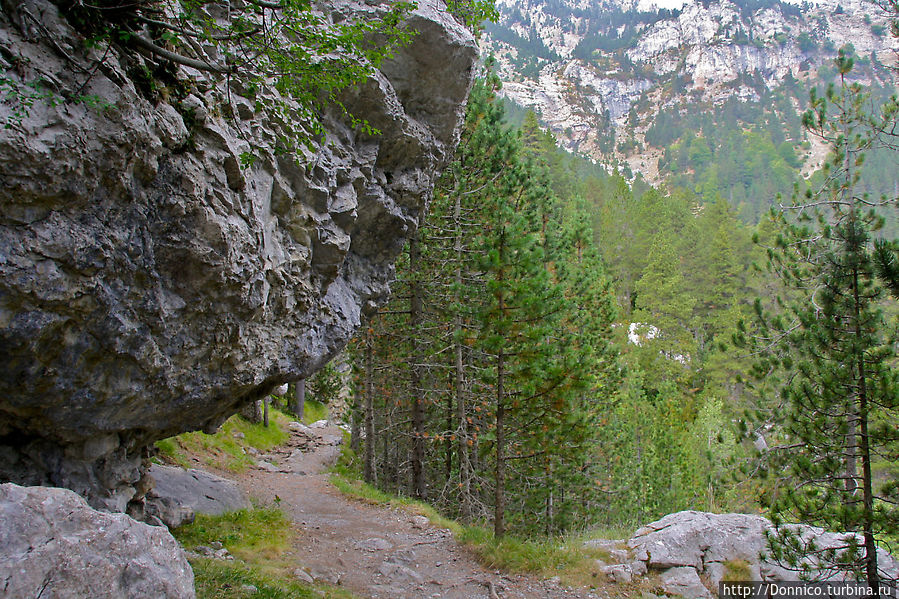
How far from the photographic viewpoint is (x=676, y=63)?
18200cm

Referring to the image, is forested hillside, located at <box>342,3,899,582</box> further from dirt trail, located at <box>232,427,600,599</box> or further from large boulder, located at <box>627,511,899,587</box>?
dirt trail, located at <box>232,427,600,599</box>

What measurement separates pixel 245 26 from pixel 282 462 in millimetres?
16585

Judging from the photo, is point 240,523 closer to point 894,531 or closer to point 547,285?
point 547,285

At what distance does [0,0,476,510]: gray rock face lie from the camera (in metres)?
4.43

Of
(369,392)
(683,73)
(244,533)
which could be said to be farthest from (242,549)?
(683,73)

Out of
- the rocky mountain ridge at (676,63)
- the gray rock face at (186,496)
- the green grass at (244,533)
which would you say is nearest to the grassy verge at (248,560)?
the green grass at (244,533)

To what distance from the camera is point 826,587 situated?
7516mm

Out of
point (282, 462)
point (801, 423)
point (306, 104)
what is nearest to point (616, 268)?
point (282, 462)

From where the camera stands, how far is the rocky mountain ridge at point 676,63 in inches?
6594

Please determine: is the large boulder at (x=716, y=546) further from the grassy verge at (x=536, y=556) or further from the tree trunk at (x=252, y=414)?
the tree trunk at (x=252, y=414)

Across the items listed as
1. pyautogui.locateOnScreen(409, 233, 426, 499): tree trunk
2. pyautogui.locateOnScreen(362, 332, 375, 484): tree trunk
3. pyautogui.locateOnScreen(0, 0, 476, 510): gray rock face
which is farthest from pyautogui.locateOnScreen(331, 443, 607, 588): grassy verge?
pyautogui.locateOnScreen(0, 0, 476, 510): gray rock face

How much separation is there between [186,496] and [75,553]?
6.56m

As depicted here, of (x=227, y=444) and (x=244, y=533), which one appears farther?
(x=227, y=444)

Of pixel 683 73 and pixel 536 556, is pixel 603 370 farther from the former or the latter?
pixel 683 73
